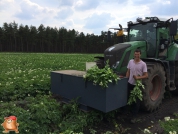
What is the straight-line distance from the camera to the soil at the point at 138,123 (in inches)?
170

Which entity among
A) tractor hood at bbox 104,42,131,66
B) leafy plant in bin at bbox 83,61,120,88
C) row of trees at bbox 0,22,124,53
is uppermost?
row of trees at bbox 0,22,124,53

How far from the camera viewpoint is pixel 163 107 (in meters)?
6.04

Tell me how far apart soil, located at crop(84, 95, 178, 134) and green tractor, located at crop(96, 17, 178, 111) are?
26 cm

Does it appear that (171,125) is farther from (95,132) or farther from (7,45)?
(7,45)

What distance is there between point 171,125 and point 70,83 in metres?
2.60

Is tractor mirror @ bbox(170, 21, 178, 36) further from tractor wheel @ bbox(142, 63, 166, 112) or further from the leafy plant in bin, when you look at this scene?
the leafy plant in bin

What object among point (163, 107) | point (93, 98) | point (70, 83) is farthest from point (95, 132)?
point (163, 107)

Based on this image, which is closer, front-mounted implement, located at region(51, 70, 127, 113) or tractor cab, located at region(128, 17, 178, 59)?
front-mounted implement, located at region(51, 70, 127, 113)

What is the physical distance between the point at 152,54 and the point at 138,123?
294 cm

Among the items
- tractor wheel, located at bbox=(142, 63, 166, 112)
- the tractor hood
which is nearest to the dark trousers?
tractor wheel, located at bbox=(142, 63, 166, 112)

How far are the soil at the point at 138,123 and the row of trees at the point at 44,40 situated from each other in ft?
197

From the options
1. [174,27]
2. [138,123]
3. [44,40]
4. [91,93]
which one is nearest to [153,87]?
[138,123]

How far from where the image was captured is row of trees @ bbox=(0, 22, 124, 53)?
2672 inches

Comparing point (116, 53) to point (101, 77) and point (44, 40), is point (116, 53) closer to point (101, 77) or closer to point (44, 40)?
point (101, 77)
